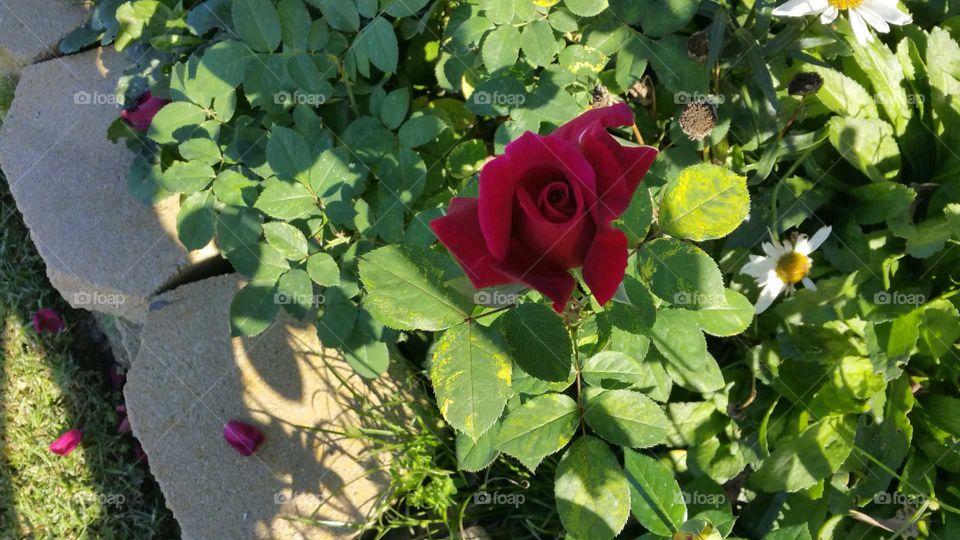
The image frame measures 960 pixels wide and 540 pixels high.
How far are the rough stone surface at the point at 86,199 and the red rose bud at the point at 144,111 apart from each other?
40 cm

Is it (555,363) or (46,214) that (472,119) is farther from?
(46,214)

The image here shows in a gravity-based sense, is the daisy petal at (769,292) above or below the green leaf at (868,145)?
below

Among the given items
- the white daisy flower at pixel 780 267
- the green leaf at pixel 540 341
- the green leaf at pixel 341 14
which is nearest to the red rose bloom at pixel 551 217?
the green leaf at pixel 540 341

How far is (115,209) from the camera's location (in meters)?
2.55

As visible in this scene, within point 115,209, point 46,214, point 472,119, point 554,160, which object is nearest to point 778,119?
point 472,119

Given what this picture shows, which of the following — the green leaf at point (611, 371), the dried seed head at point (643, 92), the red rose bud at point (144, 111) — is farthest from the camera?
the red rose bud at point (144, 111)

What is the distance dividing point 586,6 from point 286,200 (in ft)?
2.33

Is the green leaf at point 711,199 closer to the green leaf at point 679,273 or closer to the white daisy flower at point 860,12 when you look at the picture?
the green leaf at point 679,273

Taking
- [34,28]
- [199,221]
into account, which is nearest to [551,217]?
[199,221]

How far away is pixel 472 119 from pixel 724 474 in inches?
41.7

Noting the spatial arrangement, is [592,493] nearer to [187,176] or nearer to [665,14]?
[665,14]

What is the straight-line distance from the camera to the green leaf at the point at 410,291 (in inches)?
44.8

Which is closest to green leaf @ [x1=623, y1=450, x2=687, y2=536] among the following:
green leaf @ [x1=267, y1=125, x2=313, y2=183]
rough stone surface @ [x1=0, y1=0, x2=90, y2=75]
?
green leaf @ [x1=267, y1=125, x2=313, y2=183]

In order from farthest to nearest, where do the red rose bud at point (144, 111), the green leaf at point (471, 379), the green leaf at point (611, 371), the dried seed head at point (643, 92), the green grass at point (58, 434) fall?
the green grass at point (58, 434)
the red rose bud at point (144, 111)
the dried seed head at point (643, 92)
the green leaf at point (611, 371)
the green leaf at point (471, 379)
